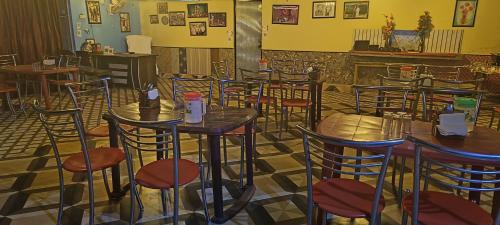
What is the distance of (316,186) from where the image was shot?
1961 millimetres

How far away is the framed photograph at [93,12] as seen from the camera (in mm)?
8148

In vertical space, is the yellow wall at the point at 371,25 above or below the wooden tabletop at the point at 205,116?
above

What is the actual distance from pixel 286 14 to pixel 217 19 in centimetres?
226

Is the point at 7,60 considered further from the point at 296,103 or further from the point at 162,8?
the point at 296,103

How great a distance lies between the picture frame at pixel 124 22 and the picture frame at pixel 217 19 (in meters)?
2.15

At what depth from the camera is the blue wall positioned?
7934 mm

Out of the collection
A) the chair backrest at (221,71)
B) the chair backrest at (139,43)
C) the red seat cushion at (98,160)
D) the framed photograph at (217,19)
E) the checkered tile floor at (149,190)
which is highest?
the framed photograph at (217,19)

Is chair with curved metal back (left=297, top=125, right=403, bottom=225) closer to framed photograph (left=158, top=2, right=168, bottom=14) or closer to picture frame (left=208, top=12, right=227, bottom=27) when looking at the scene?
picture frame (left=208, top=12, right=227, bottom=27)

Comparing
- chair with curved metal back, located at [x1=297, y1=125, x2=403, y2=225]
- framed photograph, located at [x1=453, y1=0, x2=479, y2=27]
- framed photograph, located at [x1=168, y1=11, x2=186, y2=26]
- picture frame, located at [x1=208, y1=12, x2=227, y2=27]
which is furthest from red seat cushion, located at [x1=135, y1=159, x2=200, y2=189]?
framed photograph, located at [x1=168, y1=11, x2=186, y2=26]

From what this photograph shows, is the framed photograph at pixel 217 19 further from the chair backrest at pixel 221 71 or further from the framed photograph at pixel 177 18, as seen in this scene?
the chair backrest at pixel 221 71

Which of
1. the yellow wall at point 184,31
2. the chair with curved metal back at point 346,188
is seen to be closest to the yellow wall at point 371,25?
the yellow wall at point 184,31

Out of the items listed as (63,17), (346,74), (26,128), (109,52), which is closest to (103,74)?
(109,52)

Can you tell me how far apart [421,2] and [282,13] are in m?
2.81

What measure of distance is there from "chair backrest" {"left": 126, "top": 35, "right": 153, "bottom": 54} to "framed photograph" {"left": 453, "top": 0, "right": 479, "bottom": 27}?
743cm
